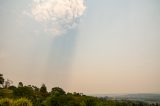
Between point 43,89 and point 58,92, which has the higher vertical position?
point 43,89

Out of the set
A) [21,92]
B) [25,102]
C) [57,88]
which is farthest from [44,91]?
[25,102]

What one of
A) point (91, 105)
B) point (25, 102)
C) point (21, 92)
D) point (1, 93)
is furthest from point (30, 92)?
point (25, 102)

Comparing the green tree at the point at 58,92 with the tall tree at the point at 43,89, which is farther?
the tall tree at the point at 43,89

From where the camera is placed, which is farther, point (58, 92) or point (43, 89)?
point (43, 89)

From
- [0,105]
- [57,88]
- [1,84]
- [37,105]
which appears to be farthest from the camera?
[57,88]

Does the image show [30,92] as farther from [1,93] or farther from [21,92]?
[1,93]

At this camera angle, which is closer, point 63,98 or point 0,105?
point 0,105

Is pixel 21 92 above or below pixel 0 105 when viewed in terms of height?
above

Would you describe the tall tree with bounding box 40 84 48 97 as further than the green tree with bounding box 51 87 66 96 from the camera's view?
Yes

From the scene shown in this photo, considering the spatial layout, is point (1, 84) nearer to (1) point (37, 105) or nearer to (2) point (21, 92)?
(2) point (21, 92)

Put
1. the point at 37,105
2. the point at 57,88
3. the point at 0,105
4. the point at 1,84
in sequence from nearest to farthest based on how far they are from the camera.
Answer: the point at 0,105
the point at 37,105
the point at 1,84
the point at 57,88
